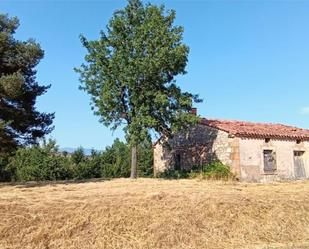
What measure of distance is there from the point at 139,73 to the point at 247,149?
8293 mm

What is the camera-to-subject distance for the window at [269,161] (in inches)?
1091

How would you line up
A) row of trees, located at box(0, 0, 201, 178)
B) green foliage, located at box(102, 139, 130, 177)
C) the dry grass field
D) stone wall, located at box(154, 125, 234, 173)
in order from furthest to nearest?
green foliage, located at box(102, 139, 130, 177) → stone wall, located at box(154, 125, 234, 173) → row of trees, located at box(0, 0, 201, 178) → the dry grass field

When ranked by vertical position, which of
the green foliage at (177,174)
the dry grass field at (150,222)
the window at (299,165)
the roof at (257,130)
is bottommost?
the dry grass field at (150,222)

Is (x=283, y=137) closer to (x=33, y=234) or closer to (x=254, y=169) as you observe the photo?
(x=254, y=169)

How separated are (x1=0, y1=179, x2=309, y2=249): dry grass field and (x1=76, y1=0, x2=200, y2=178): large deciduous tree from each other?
1046cm

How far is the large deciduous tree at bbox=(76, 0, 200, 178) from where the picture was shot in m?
23.4

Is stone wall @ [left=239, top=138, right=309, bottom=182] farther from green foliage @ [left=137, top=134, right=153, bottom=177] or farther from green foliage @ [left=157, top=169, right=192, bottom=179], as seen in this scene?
green foliage @ [left=137, top=134, right=153, bottom=177]

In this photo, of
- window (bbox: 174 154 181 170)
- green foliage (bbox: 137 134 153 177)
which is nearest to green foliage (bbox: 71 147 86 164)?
green foliage (bbox: 137 134 153 177)

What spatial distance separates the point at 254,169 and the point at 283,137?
11.9 feet

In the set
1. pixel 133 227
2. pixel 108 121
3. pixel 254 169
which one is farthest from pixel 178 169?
pixel 133 227

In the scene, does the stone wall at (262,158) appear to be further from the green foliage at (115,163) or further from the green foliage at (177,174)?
the green foliage at (115,163)

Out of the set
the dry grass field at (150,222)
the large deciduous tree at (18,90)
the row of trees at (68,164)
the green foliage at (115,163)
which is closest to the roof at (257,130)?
the row of trees at (68,164)

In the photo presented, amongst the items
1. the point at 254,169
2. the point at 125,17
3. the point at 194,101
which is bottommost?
the point at 254,169

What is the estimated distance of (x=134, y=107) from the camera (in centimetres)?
2453
